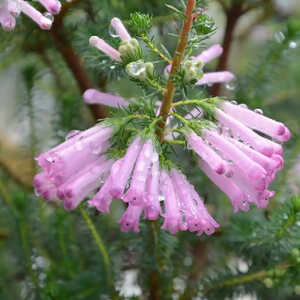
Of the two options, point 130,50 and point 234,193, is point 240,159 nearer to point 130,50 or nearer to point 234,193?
point 234,193

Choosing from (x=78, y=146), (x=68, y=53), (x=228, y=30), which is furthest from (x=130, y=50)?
(x=228, y=30)

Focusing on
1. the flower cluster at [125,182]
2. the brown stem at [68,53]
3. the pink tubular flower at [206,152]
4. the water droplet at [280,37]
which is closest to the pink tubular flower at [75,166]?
the flower cluster at [125,182]

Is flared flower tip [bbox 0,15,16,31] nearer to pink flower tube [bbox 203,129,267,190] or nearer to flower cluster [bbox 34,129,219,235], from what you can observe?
flower cluster [bbox 34,129,219,235]

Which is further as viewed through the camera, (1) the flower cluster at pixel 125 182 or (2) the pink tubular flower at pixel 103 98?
(2) the pink tubular flower at pixel 103 98

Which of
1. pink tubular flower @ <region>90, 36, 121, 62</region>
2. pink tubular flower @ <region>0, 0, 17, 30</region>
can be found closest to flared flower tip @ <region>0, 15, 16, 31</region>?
pink tubular flower @ <region>0, 0, 17, 30</region>

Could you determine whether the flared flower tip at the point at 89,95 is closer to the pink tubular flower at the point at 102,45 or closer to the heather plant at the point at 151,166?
the heather plant at the point at 151,166

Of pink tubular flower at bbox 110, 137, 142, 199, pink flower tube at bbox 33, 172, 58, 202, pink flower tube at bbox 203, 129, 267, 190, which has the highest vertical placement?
pink flower tube at bbox 203, 129, 267, 190

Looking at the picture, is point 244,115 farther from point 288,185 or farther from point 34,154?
point 34,154
